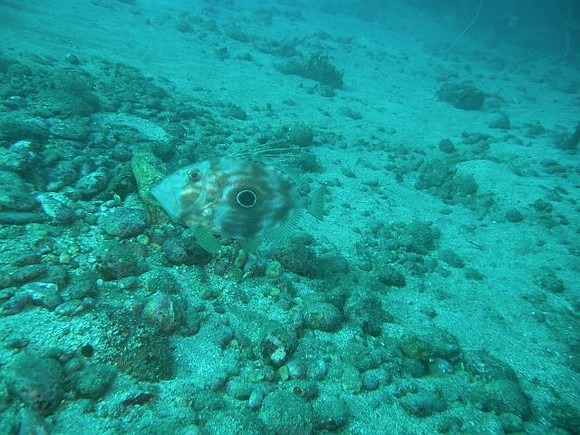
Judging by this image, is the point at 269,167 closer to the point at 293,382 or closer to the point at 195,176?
the point at 195,176

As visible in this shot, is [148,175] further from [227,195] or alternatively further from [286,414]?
[286,414]

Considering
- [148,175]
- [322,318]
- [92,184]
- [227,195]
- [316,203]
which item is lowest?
[322,318]

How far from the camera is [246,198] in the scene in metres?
3.29

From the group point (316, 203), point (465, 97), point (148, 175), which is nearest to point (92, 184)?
point (148, 175)

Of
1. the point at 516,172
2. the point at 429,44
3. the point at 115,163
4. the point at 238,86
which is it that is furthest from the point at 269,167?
the point at 429,44

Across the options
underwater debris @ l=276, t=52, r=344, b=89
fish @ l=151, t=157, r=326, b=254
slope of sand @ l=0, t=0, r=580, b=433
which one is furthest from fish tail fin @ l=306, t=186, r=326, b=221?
underwater debris @ l=276, t=52, r=344, b=89

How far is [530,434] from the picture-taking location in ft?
11.9

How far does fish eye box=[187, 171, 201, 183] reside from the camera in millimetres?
3148

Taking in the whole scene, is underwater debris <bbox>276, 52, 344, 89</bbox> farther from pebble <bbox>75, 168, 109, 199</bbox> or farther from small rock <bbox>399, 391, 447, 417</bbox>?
small rock <bbox>399, 391, 447, 417</bbox>

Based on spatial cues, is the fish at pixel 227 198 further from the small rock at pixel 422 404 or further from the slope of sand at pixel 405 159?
the small rock at pixel 422 404

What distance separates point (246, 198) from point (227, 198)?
0.62ft

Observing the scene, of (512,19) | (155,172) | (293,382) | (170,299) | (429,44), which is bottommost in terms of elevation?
(293,382)

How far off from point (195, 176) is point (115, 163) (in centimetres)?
353

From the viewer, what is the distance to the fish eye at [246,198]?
10.6ft
